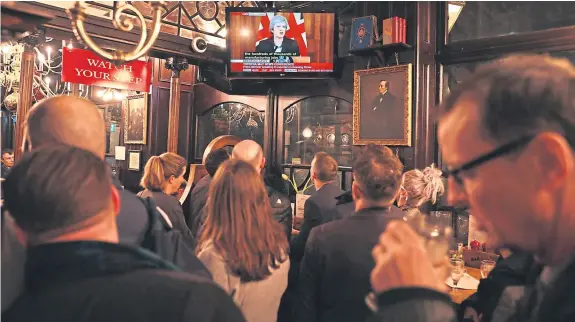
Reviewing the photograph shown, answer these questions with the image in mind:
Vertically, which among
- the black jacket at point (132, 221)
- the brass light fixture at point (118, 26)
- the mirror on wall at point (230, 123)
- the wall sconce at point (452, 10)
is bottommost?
the black jacket at point (132, 221)

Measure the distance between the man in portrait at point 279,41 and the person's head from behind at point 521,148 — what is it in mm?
4583

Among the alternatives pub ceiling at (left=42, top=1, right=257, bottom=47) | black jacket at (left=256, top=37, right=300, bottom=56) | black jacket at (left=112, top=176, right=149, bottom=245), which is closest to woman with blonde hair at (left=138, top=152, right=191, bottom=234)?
black jacket at (left=112, top=176, right=149, bottom=245)

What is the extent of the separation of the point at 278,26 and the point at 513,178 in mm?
4794

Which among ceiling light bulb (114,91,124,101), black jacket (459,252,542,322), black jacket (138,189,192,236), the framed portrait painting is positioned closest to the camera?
black jacket (459,252,542,322)

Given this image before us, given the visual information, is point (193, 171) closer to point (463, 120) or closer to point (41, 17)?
point (41, 17)

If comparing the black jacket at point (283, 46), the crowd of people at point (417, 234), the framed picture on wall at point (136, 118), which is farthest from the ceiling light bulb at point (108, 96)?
the crowd of people at point (417, 234)

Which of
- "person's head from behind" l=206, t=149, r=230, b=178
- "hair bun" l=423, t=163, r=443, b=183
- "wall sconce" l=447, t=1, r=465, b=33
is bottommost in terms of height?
"hair bun" l=423, t=163, r=443, b=183

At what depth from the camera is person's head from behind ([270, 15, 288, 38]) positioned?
17.3 ft

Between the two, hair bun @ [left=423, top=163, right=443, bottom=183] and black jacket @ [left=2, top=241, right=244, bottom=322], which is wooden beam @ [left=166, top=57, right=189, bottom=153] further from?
black jacket @ [left=2, top=241, right=244, bottom=322]

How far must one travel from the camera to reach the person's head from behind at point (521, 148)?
77cm

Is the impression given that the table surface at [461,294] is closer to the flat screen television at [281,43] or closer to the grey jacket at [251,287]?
the grey jacket at [251,287]

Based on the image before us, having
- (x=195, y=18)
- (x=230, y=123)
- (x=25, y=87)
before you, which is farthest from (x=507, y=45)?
(x=25, y=87)

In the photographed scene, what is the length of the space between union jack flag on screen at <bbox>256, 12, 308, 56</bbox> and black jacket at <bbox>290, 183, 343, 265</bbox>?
7.33 ft

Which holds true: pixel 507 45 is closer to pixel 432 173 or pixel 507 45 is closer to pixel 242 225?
pixel 432 173
